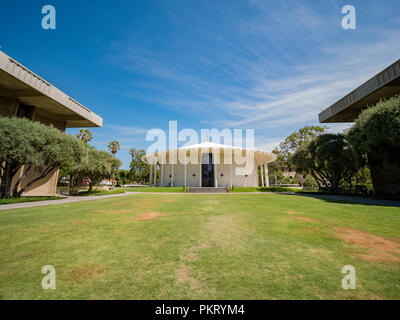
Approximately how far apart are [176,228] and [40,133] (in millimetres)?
15382

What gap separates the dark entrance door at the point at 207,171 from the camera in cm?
3572

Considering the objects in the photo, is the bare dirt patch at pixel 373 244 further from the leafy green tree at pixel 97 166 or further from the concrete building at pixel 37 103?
the leafy green tree at pixel 97 166

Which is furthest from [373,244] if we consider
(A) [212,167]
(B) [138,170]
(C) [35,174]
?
(B) [138,170]

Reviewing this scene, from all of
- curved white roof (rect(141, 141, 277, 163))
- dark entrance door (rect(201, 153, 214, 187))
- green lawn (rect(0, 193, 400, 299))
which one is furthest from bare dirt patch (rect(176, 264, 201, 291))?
dark entrance door (rect(201, 153, 214, 187))

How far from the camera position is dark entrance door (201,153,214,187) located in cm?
3572

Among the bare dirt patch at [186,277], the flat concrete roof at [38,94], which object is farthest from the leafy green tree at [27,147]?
the bare dirt patch at [186,277]

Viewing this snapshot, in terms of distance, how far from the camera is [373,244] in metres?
4.20

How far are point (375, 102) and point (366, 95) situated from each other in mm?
2809

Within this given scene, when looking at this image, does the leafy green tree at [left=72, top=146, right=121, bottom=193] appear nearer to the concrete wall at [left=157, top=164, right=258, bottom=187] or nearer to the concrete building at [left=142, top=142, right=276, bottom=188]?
the concrete building at [left=142, top=142, right=276, bottom=188]

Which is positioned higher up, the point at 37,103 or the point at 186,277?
the point at 37,103

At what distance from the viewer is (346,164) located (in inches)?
834

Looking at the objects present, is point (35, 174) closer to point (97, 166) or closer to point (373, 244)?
point (97, 166)

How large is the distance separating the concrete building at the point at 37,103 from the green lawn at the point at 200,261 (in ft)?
49.6
